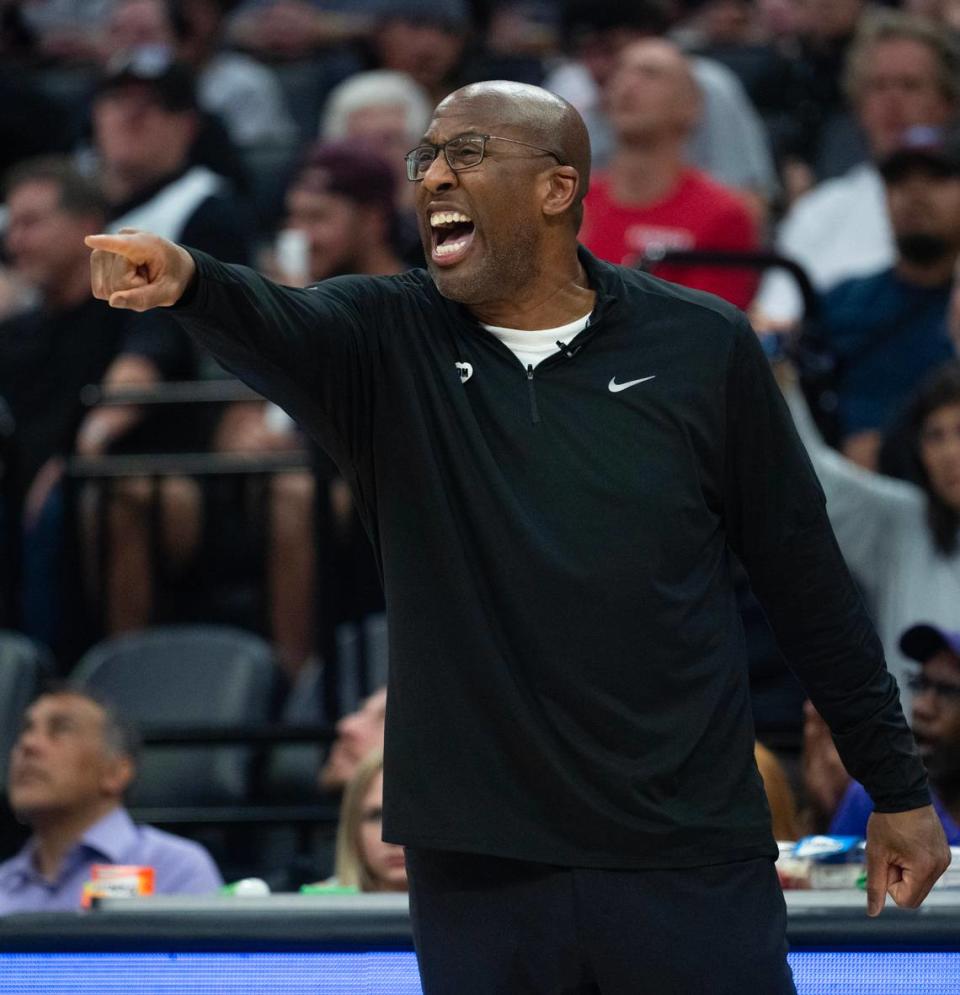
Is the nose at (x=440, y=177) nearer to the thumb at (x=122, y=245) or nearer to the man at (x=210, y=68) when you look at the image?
the thumb at (x=122, y=245)

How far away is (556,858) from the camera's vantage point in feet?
7.64

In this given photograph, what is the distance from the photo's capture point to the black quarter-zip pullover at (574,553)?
7.71 ft

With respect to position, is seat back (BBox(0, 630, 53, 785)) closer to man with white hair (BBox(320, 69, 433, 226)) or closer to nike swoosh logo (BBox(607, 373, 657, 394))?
man with white hair (BBox(320, 69, 433, 226))

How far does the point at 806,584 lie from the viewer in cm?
254

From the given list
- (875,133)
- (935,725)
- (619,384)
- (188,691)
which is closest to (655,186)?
(875,133)

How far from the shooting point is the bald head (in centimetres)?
249

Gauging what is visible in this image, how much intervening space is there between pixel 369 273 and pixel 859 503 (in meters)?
1.66

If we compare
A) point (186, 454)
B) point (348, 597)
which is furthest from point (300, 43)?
point (348, 597)

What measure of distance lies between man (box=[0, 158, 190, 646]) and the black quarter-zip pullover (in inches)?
141

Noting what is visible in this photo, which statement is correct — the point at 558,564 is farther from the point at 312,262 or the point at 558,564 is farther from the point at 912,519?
the point at 312,262

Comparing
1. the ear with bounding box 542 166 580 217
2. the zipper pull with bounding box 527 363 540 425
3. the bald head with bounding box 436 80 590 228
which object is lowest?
the zipper pull with bounding box 527 363 540 425

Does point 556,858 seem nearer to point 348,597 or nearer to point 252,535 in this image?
point 348,597

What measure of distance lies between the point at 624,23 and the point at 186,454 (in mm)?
2882

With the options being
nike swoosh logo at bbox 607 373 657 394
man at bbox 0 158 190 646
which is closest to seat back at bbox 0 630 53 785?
man at bbox 0 158 190 646
